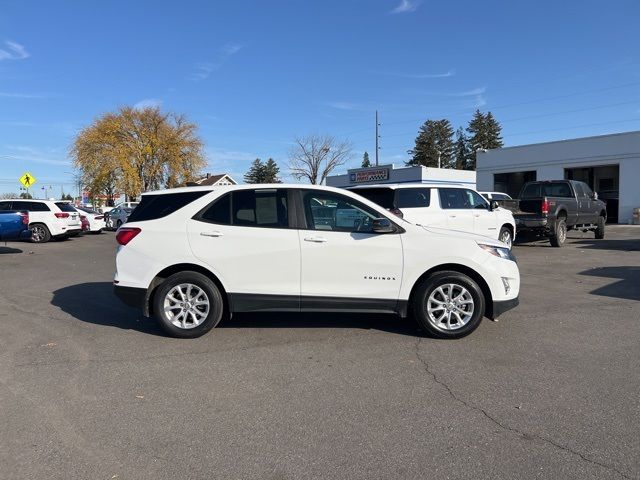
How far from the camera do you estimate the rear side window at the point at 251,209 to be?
600 centimetres

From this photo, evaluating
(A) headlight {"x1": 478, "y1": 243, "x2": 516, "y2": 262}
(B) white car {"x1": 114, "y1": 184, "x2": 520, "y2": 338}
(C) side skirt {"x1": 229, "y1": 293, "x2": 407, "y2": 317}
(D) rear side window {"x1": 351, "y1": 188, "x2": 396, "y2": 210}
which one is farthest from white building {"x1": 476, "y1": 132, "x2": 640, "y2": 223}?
(C) side skirt {"x1": 229, "y1": 293, "x2": 407, "y2": 317}

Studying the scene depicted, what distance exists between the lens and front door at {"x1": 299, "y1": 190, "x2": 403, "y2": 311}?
582 cm

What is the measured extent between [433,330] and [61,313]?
203 inches

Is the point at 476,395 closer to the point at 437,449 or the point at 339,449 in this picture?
the point at 437,449

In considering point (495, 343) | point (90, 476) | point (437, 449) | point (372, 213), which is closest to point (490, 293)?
point (495, 343)

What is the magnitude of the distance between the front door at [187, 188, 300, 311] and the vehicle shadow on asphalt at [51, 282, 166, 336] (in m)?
1.13

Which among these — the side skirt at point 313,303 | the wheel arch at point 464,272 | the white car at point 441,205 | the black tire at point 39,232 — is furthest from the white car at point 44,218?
the wheel arch at point 464,272

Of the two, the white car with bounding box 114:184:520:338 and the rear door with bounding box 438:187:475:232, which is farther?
the rear door with bounding box 438:187:475:232

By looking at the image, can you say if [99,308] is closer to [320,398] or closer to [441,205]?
[320,398]

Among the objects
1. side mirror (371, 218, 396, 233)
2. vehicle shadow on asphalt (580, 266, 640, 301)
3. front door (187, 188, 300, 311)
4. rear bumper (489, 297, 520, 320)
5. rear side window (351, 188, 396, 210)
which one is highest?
rear side window (351, 188, 396, 210)

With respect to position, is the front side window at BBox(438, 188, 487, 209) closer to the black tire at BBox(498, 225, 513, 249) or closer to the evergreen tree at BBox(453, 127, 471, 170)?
the black tire at BBox(498, 225, 513, 249)

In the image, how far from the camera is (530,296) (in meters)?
8.37

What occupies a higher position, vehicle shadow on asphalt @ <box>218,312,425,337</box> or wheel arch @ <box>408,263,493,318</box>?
wheel arch @ <box>408,263,493,318</box>

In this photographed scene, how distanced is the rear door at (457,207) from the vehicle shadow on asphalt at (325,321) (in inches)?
265
